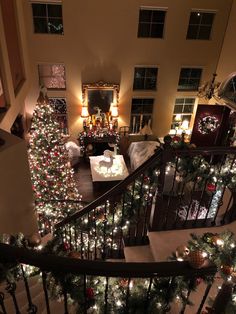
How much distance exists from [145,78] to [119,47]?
1223mm

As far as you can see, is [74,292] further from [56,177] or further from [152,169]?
[56,177]

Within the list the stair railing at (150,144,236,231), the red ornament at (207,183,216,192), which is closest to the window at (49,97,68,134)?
the stair railing at (150,144,236,231)

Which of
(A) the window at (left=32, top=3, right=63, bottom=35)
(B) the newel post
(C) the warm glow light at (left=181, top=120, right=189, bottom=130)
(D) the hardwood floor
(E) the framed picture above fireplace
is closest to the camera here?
(B) the newel post

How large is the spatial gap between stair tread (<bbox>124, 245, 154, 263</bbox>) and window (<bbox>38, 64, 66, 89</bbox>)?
6230 mm

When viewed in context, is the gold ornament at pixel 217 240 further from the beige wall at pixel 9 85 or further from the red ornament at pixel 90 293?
the beige wall at pixel 9 85

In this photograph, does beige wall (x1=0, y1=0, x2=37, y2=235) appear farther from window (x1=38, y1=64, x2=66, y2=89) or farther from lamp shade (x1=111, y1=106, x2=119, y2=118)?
lamp shade (x1=111, y1=106, x2=119, y2=118)

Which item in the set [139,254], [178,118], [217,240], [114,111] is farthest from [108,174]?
[217,240]

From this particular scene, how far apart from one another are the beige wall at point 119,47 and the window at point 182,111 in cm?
35

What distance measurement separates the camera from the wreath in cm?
759

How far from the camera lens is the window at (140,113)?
8867 mm

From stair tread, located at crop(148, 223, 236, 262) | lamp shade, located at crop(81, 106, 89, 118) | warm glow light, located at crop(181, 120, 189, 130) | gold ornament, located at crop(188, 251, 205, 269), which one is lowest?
warm glow light, located at crop(181, 120, 189, 130)

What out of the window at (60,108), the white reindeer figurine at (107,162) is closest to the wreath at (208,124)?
the white reindeer figurine at (107,162)

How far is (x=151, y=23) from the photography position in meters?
7.69

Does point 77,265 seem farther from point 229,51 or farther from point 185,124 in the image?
point 229,51
